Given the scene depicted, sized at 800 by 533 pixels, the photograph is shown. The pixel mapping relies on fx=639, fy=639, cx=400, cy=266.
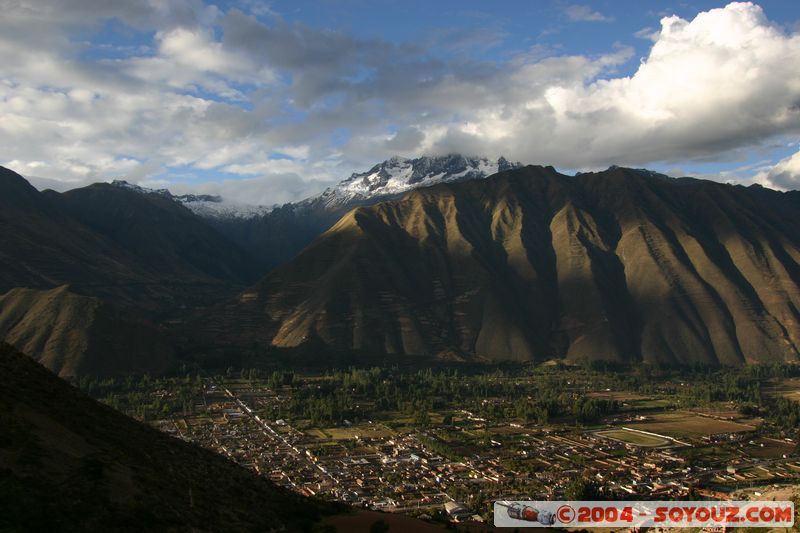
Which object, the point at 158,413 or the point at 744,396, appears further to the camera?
the point at 744,396

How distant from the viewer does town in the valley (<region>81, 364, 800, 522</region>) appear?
338 feet

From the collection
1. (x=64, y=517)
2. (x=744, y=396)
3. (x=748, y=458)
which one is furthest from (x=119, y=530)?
(x=744, y=396)

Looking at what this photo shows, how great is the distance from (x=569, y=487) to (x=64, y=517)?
270 feet

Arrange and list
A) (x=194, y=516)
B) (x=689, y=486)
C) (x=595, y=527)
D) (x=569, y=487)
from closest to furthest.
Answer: (x=194, y=516) → (x=595, y=527) → (x=569, y=487) → (x=689, y=486)

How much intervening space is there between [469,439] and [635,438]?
1503 inches

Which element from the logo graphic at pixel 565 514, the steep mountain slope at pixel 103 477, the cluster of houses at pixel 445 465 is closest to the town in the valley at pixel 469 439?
the cluster of houses at pixel 445 465

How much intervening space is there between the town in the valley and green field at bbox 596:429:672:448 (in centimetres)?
45

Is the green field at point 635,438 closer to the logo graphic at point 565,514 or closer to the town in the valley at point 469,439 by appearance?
the town in the valley at point 469,439

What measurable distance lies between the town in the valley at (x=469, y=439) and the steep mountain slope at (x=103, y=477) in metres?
40.2

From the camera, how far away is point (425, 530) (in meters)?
51.0

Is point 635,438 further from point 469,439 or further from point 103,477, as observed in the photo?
point 103,477

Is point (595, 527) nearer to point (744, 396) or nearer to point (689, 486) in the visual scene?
point (689, 486)

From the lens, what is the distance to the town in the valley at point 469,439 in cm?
10306

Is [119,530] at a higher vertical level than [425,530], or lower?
higher
